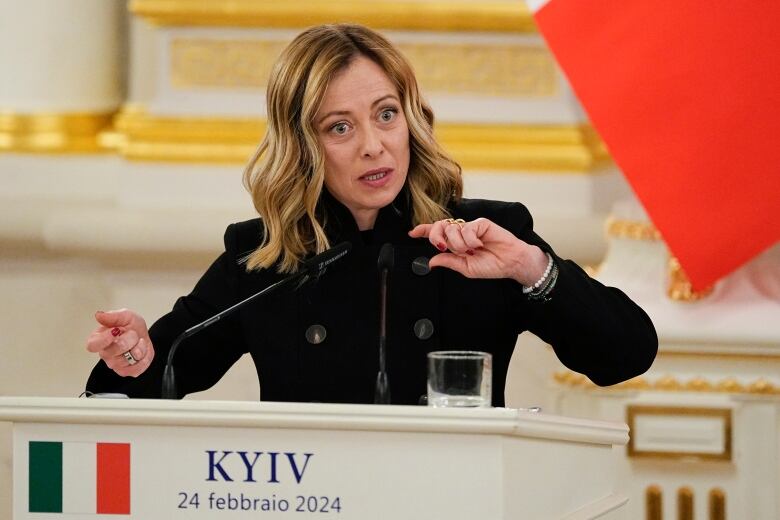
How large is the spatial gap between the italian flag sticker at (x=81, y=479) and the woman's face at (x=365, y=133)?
0.73 m

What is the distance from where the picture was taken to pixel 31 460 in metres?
1.92

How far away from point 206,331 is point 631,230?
4.67 feet

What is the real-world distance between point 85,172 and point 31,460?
2.64 metres

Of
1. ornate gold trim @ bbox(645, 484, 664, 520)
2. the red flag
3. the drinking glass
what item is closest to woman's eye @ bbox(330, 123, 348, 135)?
the drinking glass

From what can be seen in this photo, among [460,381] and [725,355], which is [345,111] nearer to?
[460,381]

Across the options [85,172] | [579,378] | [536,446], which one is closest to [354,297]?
[536,446]

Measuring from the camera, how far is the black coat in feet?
7.93

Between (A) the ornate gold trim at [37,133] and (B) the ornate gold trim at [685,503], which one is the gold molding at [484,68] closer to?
(A) the ornate gold trim at [37,133]

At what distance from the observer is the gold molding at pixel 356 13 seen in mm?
4254

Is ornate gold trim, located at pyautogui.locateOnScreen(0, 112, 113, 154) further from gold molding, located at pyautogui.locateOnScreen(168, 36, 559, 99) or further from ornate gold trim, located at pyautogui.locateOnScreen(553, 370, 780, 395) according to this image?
ornate gold trim, located at pyautogui.locateOnScreen(553, 370, 780, 395)

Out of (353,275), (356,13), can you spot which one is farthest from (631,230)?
(353,275)

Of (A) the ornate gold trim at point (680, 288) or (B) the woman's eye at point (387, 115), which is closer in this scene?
(B) the woman's eye at point (387, 115)

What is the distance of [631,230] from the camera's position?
3.67 metres

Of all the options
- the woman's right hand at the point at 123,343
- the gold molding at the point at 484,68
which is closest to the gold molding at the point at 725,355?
the gold molding at the point at 484,68
